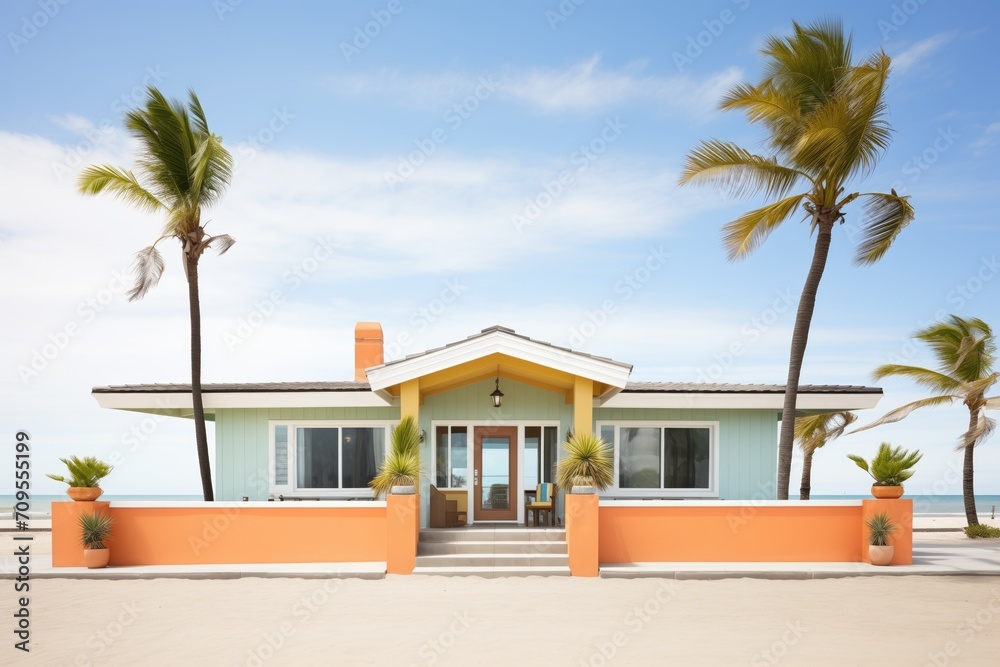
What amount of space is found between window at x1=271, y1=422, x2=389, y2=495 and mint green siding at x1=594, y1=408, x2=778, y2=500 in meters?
4.51

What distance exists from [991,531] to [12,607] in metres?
22.2

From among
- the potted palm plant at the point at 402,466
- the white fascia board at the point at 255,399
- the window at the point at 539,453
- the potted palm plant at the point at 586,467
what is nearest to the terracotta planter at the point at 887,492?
the potted palm plant at the point at 586,467

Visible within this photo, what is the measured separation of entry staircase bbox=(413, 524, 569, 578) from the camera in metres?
13.0

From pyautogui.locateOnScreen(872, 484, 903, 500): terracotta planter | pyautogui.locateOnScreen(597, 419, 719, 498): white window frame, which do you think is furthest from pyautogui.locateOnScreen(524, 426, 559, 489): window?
pyautogui.locateOnScreen(872, 484, 903, 500): terracotta planter

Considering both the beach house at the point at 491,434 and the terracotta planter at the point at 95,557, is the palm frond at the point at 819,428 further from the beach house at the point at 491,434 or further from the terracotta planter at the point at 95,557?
the terracotta planter at the point at 95,557

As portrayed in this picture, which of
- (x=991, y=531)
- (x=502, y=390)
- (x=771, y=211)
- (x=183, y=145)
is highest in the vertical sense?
(x=183, y=145)

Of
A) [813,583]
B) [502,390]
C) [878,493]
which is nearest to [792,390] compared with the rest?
[878,493]

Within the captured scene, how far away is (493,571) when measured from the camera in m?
12.9

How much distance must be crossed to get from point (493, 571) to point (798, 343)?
22.4 ft

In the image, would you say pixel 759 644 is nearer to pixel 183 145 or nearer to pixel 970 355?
pixel 183 145

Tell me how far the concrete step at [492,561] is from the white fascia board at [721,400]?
12.0 feet

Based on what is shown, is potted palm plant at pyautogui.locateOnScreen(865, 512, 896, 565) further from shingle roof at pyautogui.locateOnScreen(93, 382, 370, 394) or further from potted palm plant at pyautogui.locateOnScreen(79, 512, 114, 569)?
potted palm plant at pyautogui.locateOnScreen(79, 512, 114, 569)

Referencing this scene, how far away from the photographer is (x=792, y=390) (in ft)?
50.2

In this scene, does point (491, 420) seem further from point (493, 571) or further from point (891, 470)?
point (891, 470)
